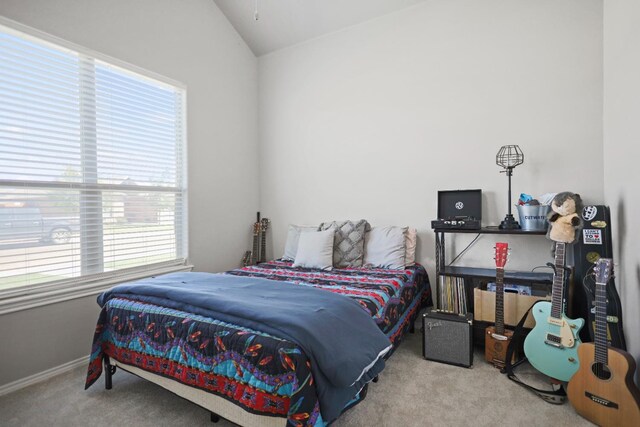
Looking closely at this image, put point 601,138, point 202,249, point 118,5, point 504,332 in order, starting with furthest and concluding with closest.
Answer: point 202,249 → point 118,5 → point 601,138 → point 504,332

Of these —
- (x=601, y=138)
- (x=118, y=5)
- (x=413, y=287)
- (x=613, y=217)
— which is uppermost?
(x=118, y=5)

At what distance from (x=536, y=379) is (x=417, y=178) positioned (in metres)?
1.80

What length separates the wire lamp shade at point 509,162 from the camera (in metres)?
2.53

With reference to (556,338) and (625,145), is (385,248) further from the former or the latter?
(625,145)

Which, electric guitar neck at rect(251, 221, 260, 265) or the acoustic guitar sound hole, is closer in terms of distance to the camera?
the acoustic guitar sound hole

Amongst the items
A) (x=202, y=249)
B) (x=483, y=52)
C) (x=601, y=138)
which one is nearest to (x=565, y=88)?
(x=601, y=138)

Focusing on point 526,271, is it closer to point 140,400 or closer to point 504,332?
point 504,332

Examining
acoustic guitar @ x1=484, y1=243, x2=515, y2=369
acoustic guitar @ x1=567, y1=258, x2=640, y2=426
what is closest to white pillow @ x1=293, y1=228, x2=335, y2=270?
acoustic guitar @ x1=484, y1=243, x2=515, y2=369

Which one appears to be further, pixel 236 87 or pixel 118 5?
pixel 236 87

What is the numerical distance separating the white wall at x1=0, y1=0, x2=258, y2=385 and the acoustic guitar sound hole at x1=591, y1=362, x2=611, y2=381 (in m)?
3.17

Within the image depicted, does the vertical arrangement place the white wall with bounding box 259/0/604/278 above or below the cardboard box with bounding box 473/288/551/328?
above

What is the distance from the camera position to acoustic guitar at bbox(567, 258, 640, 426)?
154 centimetres

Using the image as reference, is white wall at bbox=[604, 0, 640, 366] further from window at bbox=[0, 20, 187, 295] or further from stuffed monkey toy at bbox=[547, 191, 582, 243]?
window at bbox=[0, 20, 187, 295]

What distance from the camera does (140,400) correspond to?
1937 mm
